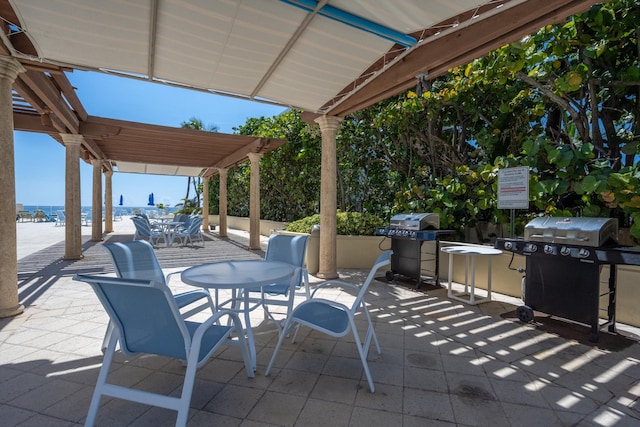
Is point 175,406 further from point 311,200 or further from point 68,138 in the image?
point 311,200

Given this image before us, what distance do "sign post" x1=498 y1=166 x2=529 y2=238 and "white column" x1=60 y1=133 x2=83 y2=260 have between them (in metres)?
7.75

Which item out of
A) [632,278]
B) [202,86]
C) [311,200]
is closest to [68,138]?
[202,86]

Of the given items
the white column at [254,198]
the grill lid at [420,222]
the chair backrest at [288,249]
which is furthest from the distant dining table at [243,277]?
the white column at [254,198]

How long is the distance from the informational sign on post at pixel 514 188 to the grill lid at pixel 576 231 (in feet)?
1.50

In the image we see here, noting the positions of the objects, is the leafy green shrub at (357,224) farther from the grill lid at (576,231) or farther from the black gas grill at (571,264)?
the grill lid at (576,231)

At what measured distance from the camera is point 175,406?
5.03 feet

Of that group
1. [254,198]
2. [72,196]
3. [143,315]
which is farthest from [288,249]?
[72,196]

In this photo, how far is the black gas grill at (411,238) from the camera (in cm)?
462

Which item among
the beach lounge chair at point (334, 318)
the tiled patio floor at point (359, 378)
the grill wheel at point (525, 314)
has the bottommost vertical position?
the tiled patio floor at point (359, 378)

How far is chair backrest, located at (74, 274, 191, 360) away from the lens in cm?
156

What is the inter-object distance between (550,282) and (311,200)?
28.1 ft

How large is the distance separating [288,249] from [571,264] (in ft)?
9.50

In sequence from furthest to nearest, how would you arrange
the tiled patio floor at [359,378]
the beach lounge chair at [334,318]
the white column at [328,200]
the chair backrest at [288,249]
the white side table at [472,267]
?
1. the white column at [328,200]
2. the white side table at [472,267]
3. the chair backrest at [288,249]
4. the beach lounge chair at [334,318]
5. the tiled patio floor at [359,378]

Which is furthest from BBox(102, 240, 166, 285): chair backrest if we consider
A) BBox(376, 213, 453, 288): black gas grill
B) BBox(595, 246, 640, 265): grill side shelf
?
BBox(595, 246, 640, 265): grill side shelf
